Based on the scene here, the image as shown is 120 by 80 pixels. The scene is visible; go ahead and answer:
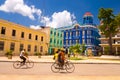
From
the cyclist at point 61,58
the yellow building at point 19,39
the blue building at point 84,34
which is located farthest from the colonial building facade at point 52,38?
the cyclist at point 61,58

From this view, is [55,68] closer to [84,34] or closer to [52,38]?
[52,38]

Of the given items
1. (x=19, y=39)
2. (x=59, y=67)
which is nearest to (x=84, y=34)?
(x=19, y=39)

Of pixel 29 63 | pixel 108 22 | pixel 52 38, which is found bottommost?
pixel 29 63

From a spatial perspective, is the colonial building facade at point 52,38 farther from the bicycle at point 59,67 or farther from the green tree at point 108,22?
the bicycle at point 59,67

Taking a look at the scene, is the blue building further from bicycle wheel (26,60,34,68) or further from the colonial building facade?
bicycle wheel (26,60,34,68)

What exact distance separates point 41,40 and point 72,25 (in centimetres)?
2320

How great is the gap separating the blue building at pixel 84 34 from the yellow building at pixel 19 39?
739 inches

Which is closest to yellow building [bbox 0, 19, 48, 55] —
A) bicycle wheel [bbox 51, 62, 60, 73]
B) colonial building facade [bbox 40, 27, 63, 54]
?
colonial building facade [bbox 40, 27, 63, 54]

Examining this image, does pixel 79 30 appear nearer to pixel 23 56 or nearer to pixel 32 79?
pixel 23 56

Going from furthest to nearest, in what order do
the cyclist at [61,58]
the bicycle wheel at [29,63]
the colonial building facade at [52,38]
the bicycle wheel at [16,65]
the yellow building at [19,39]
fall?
the colonial building facade at [52,38], the yellow building at [19,39], the bicycle wheel at [29,63], the bicycle wheel at [16,65], the cyclist at [61,58]

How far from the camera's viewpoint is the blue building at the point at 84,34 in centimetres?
6906

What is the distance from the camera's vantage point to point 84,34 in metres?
70.0

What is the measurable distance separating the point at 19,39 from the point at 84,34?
1269 inches

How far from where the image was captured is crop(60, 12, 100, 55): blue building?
227ft
